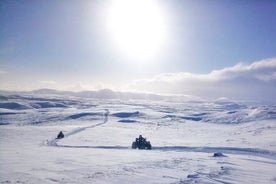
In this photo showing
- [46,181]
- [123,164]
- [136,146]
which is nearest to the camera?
[46,181]

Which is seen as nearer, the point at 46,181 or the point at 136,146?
the point at 46,181

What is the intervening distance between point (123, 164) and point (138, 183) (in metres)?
10.2

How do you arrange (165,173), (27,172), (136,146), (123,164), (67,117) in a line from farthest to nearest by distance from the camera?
(67,117) < (136,146) < (123,164) < (165,173) < (27,172)

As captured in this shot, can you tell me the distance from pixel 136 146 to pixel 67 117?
372 ft

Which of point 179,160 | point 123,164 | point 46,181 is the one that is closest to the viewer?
point 46,181

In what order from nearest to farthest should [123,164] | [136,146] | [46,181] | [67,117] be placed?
1. [46,181]
2. [123,164]
3. [136,146]
4. [67,117]

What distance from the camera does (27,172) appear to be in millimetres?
30969

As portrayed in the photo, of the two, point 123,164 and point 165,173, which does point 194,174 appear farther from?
point 123,164

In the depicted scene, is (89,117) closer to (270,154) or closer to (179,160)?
(270,154)

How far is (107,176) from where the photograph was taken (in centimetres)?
3170

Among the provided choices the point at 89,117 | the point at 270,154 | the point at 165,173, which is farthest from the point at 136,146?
the point at 89,117

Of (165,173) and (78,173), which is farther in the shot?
(165,173)

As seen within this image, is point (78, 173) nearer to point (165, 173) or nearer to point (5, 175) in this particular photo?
point (5, 175)

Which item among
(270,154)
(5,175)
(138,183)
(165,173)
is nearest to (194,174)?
(165,173)
